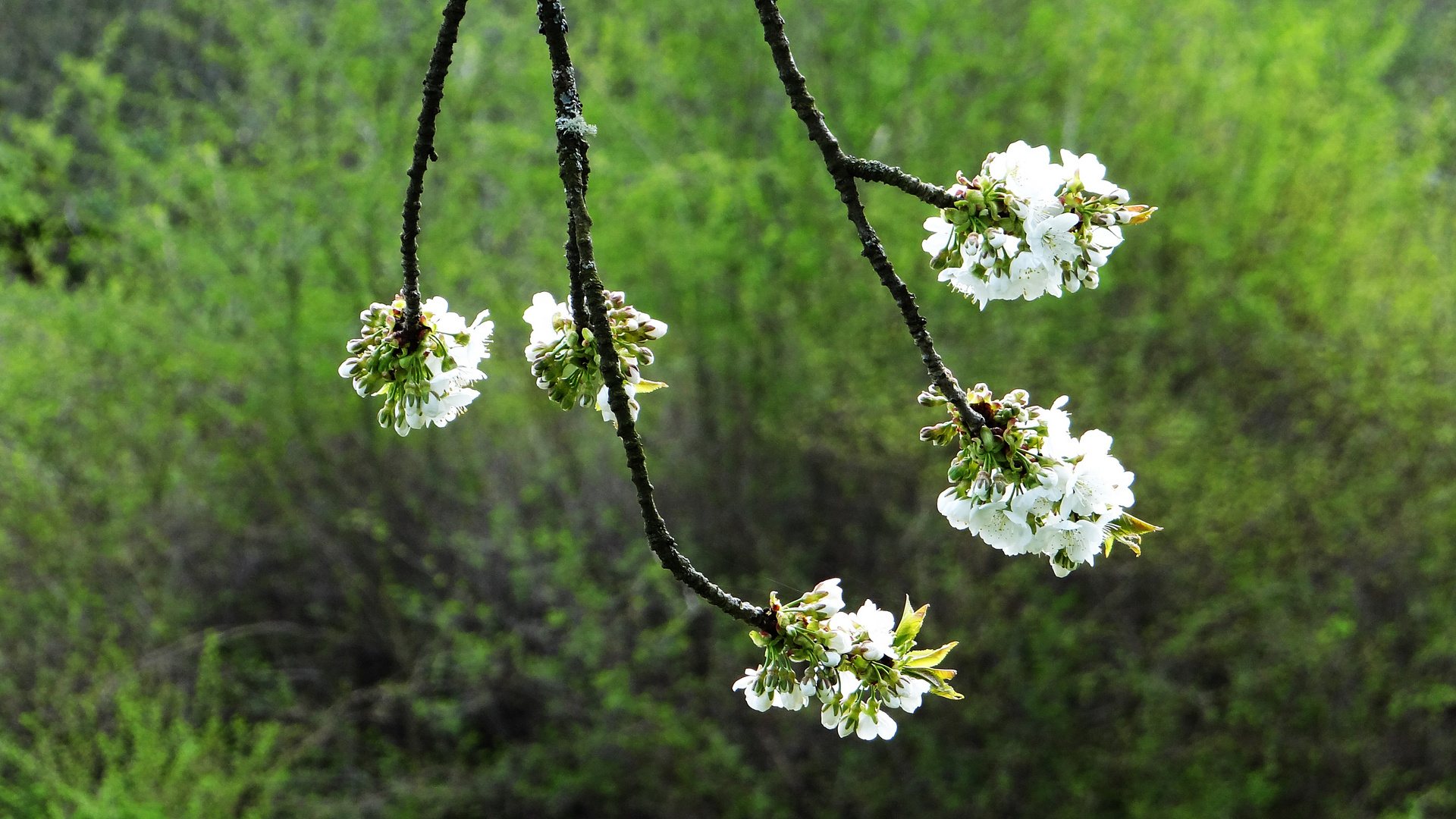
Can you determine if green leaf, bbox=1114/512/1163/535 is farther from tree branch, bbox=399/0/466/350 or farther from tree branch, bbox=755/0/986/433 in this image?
tree branch, bbox=399/0/466/350

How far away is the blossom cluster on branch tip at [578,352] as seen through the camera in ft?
3.05

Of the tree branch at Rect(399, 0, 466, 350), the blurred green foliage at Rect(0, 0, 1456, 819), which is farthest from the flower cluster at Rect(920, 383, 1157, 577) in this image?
the blurred green foliage at Rect(0, 0, 1456, 819)

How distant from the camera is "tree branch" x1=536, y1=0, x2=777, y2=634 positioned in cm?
70

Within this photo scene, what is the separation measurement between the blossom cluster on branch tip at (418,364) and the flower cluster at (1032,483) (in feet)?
1.44

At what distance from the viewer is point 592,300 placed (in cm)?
71

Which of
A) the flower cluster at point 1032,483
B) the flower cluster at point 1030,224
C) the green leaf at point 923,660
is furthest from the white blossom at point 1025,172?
the green leaf at point 923,660

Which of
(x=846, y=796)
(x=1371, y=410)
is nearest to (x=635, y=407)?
(x=846, y=796)

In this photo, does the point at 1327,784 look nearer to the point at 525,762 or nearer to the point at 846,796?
the point at 846,796

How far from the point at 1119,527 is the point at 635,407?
0.41m

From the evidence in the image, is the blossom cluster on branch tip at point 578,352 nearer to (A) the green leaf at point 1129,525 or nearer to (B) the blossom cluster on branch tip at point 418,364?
(B) the blossom cluster on branch tip at point 418,364

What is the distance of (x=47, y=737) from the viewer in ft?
13.3

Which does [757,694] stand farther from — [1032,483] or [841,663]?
[1032,483]

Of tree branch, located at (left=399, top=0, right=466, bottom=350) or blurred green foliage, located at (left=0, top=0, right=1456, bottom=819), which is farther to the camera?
blurred green foliage, located at (left=0, top=0, right=1456, bottom=819)

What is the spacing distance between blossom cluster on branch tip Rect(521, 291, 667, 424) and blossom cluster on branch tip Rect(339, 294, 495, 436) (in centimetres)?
5
